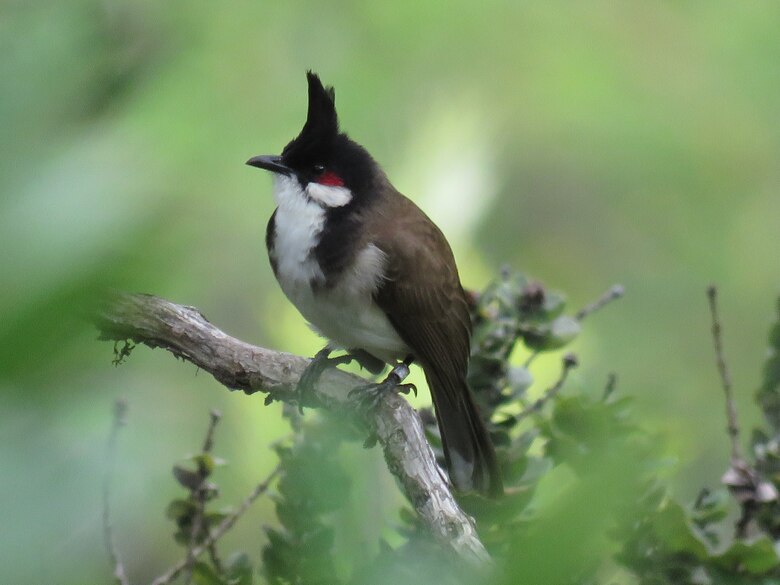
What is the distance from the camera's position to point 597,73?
178 inches

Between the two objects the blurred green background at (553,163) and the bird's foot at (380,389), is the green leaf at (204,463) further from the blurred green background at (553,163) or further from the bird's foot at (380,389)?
the bird's foot at (380,389)

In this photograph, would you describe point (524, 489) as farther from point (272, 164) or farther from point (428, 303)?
point (272, 164)

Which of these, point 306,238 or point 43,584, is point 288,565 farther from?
point 43,584

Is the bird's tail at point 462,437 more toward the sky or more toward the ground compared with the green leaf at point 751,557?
more toward the sky

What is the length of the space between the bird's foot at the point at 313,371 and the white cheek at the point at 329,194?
0.30 metres

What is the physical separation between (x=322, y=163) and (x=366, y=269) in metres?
0.31

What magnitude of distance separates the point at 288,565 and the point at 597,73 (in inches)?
139

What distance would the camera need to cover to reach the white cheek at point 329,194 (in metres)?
2.27

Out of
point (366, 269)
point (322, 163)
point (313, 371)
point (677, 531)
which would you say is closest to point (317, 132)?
point (322, 163)

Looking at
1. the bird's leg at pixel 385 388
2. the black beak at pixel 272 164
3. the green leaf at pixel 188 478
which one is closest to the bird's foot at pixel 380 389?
the bird's leg at pixel 385 388

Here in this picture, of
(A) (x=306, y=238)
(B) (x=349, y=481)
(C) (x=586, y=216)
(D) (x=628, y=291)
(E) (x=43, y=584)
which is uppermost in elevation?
(C) (x=586, y=216)

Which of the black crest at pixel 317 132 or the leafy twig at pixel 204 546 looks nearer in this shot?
the leafy twig at pixel 204 546

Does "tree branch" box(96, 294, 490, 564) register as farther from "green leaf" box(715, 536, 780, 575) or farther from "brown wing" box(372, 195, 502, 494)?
"green leaf" box(715, 536, 780, 575)

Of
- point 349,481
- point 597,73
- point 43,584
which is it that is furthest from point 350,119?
point 43,584
